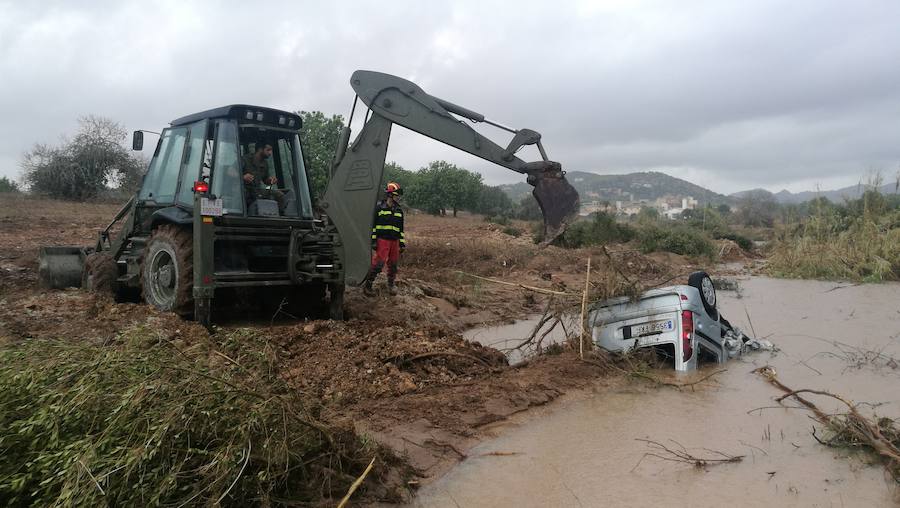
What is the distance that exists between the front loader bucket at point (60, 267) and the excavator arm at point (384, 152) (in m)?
3.91

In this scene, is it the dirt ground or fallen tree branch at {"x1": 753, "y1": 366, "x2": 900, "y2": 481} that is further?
the dirt ground

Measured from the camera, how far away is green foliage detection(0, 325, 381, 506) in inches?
101

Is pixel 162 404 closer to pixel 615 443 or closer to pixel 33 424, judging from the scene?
pixel 33 424

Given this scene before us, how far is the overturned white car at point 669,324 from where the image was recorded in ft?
19.9

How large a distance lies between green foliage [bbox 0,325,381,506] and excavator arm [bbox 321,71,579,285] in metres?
4.42

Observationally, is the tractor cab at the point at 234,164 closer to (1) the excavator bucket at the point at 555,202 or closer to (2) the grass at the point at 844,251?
(1) the excavator bucket at the point at 555,202

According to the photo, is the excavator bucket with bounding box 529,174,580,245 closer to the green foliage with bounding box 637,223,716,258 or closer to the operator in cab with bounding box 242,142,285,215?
the operator in cab with bounding box 242,142,285,215

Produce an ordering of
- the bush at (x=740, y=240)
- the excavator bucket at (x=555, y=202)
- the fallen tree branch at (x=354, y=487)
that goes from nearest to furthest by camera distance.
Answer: the fallen tree branch at (x=354, y=487) < the excavator bucket at (x=555, y=202) < the bush at (x=740, y=240)

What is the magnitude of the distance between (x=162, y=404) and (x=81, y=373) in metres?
0.51

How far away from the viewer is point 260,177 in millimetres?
7660

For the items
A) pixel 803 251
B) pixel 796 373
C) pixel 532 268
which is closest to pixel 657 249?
pixel 803 251

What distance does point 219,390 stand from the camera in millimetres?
2986

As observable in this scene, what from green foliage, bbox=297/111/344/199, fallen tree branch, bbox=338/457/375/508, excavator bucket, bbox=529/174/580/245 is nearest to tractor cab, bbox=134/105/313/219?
excavator bucket, bbox=529/174/580/245

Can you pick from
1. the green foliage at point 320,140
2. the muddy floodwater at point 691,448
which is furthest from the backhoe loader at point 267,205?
the green foliage at point 320,140
